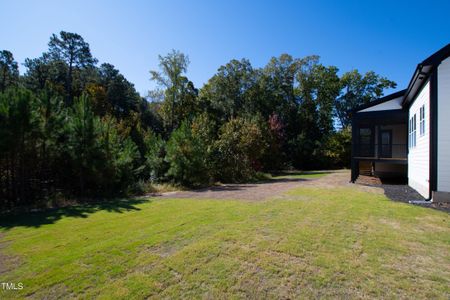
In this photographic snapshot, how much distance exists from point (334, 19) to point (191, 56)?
19251 mm

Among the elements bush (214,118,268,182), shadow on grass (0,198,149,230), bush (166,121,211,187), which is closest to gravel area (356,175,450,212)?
bush (214,118,268,182)

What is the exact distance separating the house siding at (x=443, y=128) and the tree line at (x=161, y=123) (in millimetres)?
9500

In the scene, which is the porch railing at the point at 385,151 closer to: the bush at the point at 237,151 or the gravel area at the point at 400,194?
the gravel area at the point at 400,194

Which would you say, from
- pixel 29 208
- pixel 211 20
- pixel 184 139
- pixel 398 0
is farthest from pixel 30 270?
pixel 398 0

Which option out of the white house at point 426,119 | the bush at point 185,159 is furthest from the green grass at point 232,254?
the bush at point 185,159

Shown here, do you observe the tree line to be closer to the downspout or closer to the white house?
the white house

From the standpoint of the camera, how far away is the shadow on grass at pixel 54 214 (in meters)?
5.74

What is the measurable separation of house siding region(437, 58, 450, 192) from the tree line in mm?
9500

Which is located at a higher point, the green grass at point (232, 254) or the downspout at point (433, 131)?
the downspout at point (433, 131)

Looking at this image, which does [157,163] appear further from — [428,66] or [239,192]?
[428,66]

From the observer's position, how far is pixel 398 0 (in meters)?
10.3

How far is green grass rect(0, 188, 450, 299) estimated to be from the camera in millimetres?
2781

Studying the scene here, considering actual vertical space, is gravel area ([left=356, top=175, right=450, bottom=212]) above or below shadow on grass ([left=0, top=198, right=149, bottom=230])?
above

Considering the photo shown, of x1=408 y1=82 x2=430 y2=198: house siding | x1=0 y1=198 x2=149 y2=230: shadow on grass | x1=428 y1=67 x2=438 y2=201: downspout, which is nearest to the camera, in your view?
x1=0 y1=198 x2=149 y2=230: shadow on grass
